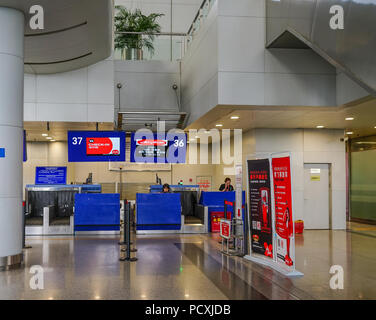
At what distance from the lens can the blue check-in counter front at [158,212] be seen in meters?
14.0

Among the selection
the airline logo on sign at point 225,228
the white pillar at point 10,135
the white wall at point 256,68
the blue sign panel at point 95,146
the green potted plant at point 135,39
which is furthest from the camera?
the green potted plant at point 135,39

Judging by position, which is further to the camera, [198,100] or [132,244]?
[198,100]

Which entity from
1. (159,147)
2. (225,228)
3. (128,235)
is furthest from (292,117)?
(128,235)

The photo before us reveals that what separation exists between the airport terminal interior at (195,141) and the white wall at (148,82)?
0.26 ft

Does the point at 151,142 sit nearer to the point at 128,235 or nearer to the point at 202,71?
the point at 202,71

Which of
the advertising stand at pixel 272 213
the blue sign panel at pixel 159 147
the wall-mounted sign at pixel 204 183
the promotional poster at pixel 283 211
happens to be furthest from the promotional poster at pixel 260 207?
the wall-mounted sign at pixel 204 183

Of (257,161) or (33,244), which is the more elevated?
(257,161)

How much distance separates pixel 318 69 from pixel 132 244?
6.58 metres

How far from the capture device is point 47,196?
15.7 meters

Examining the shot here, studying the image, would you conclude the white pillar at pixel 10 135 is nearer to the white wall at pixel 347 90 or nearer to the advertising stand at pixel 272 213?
the advertising stand at pixel 272 213

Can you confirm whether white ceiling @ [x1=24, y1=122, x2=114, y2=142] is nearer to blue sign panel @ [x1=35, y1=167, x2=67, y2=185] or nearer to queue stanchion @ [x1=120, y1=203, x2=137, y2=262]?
blue sign panel @ [x1=35, y1=167, x2=67, y2=185]

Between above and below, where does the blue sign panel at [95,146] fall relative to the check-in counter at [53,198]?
above

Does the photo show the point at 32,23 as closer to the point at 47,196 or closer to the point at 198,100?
the point at 198,100
